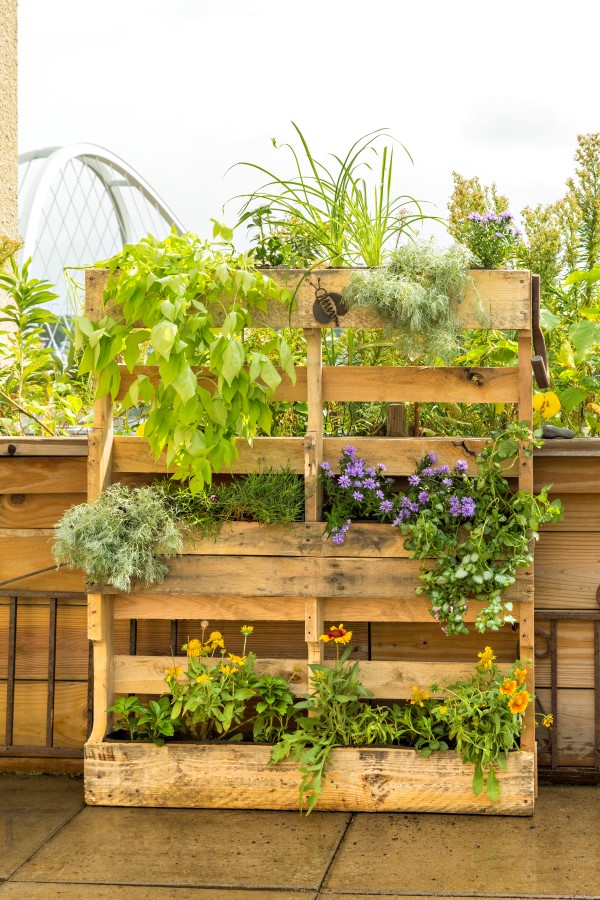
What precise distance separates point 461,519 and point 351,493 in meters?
0.36

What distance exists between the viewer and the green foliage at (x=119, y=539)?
2797 millimetres

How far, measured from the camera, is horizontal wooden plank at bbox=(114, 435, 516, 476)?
9.50 ft

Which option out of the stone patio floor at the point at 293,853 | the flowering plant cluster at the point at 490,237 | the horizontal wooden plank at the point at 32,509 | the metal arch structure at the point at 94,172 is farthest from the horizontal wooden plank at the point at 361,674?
the metal arch structure at the point at 94,172

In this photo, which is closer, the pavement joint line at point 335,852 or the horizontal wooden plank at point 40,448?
the pavement joint line at point 335,852

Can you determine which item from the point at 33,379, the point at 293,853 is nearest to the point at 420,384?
the point at 293,853

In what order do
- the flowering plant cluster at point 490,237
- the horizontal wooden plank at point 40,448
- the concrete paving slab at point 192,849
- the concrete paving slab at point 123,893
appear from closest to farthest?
the concrete paving slab at point 123,893, the concrete paving slab at point 192,849, the flowering plant cluster at point 490,237, the horizontal wooden plank at point 40,448

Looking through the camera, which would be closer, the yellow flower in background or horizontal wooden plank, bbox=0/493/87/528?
the yellow flower in background

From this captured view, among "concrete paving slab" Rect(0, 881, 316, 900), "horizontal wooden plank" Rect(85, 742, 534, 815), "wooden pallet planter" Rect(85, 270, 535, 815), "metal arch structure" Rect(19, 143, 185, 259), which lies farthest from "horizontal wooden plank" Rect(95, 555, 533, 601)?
"metal arch structure" Rect(19, 143, 185, 259)

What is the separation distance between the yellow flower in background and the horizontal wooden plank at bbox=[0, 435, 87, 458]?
5.35 feet

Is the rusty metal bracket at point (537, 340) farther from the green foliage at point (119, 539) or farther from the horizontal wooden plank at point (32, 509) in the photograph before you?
the horizontal wooden plank at point (32, 509)

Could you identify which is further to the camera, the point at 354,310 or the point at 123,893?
the point at 354,310

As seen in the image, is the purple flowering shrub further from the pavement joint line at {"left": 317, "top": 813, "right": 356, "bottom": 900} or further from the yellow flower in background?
the pavement joint line at {"left": 317, "top": 813, "right": 356, "bottom": 900}

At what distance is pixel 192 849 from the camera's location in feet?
8.45

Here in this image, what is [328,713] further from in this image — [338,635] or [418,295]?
[418,295]
